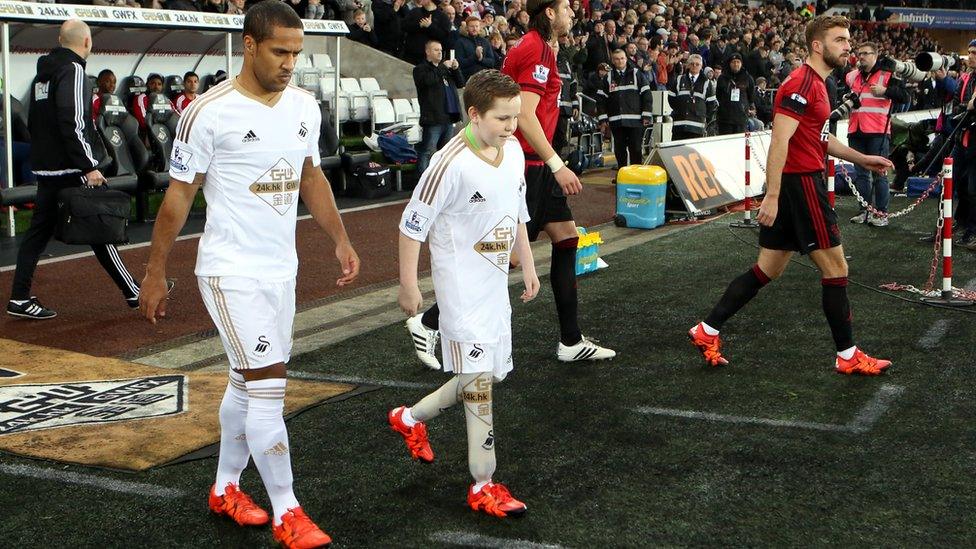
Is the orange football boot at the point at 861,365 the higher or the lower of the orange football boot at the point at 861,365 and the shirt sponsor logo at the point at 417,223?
the lower

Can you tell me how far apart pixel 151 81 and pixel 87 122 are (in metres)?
5.87

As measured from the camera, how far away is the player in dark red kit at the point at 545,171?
22.1 feet

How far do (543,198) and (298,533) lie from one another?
129 inches

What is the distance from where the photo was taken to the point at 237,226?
425cm

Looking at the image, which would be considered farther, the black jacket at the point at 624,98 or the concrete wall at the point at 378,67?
the concrete wall at the point at 378,67

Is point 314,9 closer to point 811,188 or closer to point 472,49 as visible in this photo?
point 472,49

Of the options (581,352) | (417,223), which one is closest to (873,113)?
(581,352)

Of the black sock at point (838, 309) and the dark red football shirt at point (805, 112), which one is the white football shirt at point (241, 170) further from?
the black sock at point (838, 309)

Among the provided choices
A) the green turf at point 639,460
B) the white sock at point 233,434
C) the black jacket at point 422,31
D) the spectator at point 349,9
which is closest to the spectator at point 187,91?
the black jacket at point 422,31

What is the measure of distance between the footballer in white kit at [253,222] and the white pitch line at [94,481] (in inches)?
31.3

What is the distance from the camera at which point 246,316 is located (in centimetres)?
420

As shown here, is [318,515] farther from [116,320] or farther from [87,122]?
[87,122]

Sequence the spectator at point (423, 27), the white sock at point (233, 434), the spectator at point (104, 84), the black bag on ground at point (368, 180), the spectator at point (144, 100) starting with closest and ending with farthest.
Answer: the white sock at point (233, 434) < the spectator at point (104, 84) < the spectator at point (144, 100) < the black bag on ground at point (368, 180) < the spectator at point (423, 27)

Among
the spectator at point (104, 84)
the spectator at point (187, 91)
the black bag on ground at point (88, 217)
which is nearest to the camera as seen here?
the black bag on ground at point (88, 217)
